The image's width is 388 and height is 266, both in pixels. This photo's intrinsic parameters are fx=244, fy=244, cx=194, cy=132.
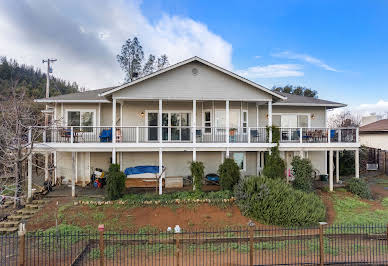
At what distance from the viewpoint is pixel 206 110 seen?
17641mm

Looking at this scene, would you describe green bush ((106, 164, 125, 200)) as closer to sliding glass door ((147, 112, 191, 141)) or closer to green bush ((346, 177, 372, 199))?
sliding glass door ((147, 112, 191, 141))

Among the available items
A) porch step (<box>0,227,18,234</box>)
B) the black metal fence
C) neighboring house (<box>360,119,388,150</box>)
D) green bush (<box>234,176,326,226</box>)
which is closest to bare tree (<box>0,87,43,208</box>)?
porch step (<box>0,227,18,234</box>)

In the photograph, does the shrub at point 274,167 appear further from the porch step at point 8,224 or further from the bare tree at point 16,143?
the porch step at point 8,224

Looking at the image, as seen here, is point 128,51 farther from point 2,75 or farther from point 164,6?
point 2,75

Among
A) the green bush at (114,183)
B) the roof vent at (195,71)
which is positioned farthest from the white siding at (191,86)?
the green bush at (114,183)

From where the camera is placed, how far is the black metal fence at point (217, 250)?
8.00 metres

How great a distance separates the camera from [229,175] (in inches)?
562

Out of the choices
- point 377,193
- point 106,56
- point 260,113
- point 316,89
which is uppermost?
point 106,56

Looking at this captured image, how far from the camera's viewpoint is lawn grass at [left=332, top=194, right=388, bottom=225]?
1191 centimetres

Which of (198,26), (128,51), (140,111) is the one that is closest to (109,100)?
(140,111)

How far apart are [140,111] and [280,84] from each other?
35.8 meters

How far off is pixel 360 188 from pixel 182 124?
1244 cm

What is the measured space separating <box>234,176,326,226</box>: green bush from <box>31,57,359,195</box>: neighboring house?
3538mm

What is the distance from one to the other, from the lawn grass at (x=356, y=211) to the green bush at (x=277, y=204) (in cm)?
137
